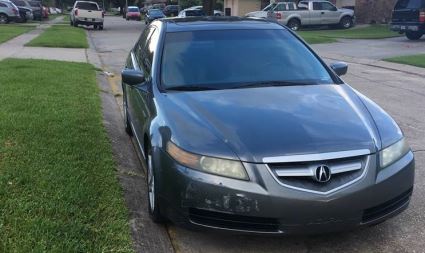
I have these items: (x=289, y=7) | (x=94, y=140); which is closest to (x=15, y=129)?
(x=94, y=140)

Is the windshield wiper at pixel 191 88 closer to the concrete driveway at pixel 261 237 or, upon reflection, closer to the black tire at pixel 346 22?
the concrete driveway at pixel 261 237

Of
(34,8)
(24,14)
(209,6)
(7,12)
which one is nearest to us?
(209,6)

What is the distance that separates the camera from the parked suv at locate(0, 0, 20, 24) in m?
35.7

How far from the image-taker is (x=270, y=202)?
3.23m

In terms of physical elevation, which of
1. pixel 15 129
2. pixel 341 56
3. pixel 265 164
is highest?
pixel 265 164

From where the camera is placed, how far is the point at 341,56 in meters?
17.6

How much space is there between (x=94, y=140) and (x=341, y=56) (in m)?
13.4

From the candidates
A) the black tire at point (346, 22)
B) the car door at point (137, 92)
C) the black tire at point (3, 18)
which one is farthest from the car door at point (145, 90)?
the black tire at point (3, 18)

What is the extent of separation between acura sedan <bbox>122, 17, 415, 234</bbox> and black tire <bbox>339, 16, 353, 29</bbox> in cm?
3142

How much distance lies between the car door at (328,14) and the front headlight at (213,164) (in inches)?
1255

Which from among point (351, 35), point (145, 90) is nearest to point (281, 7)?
point (351, 35)

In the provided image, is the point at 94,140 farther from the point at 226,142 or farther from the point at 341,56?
the point at 341,56

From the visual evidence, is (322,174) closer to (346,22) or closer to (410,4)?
(410,4)

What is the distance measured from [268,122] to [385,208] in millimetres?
978
